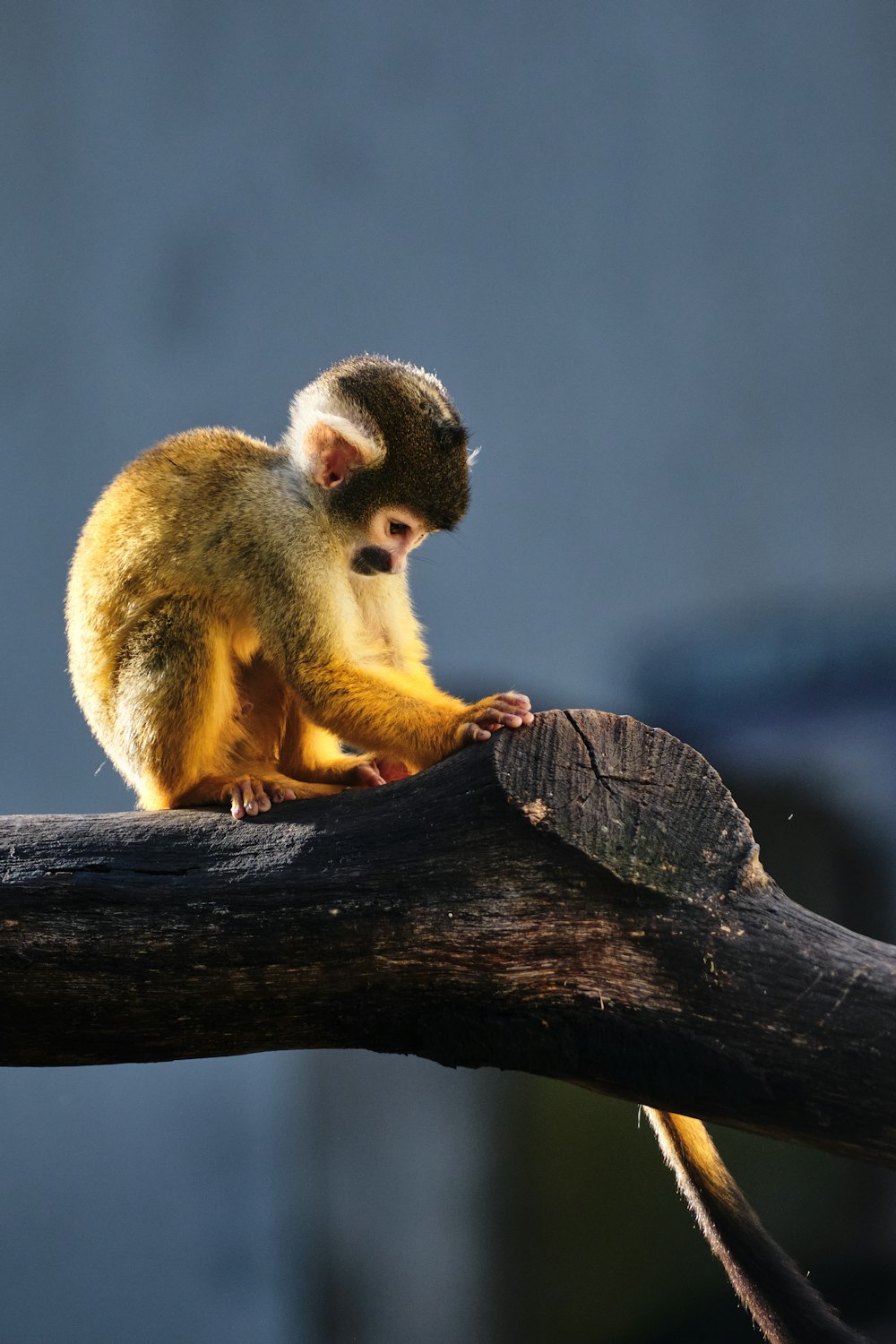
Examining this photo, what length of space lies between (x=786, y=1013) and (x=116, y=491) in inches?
60.8

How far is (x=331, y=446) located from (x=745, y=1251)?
4.69ft

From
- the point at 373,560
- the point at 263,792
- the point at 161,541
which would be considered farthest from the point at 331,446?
the point at 263,792

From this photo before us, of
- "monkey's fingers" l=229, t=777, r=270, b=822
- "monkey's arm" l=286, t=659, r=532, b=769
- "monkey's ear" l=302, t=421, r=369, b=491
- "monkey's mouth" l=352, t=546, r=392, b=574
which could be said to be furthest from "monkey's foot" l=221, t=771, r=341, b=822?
"monkey's ear" l=302, t=421, r=369, b=491

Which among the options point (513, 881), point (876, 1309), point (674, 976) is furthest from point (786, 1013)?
point (876, 1309)

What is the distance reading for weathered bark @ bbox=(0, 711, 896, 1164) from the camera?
4.87ft

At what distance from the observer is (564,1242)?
3768 millimetres

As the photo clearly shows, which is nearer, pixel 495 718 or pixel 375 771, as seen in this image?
pixel 495 718

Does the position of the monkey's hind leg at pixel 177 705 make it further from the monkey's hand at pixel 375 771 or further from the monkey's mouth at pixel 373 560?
the monkey's mouth at pixel 373 560

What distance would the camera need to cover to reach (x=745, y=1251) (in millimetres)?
1707

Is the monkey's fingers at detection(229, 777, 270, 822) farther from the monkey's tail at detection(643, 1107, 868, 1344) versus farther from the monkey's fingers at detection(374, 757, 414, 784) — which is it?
the monkey's tail at detection(643, 1107, 868, 1344)

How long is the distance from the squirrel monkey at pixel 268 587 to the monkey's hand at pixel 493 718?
10 cm

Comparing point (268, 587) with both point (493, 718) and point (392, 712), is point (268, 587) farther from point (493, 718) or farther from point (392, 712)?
point (493, 718)

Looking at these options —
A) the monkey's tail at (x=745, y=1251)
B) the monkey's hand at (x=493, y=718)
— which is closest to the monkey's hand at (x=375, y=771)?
the monkey's hand at (x=493, y=718)

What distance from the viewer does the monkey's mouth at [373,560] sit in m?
2.13
